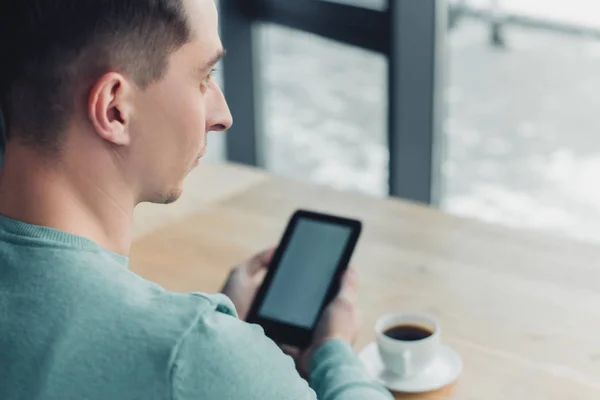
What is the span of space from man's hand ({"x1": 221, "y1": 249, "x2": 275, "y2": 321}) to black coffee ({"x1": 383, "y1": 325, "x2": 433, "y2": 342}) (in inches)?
7.5

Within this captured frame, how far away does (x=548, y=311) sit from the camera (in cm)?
129

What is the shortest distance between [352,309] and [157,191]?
13.5 inches

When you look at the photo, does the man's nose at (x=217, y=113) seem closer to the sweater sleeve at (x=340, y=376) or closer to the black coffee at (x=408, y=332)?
the sweater sleeve at (x=340, y=376)

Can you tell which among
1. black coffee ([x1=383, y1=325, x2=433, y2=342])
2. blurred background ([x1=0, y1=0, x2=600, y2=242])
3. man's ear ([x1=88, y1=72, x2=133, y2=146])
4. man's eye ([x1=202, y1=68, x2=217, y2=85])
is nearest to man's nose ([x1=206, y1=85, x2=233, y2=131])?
man's eye ([x1=202, y1=68, x2=217, y2=85])

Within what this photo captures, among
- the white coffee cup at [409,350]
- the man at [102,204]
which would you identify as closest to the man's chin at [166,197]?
the man at [102,204]

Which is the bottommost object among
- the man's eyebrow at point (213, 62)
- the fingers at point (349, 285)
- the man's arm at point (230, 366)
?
the fingers at point (349, 285)

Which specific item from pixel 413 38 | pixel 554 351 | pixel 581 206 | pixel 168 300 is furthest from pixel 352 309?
pixel 581 206

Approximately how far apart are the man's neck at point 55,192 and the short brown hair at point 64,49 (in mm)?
20

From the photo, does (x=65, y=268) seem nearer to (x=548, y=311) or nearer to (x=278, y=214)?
(x=548, y=311)

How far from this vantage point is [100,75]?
31.2 inches

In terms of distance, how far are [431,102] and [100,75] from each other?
5.14ft

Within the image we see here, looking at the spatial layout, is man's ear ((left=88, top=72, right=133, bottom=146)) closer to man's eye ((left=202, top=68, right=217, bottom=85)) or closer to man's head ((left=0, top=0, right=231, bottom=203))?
man's head ((left=0, top=0, right=231, bottom=203))

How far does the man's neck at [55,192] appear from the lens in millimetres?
806

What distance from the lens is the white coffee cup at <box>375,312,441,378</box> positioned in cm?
114
